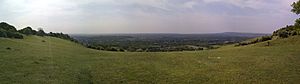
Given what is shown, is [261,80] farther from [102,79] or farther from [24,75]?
[24,75]

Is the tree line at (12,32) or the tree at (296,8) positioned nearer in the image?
the tree at (296,8)

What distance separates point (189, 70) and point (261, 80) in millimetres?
5538

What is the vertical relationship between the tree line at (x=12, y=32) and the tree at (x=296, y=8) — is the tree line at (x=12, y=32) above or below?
below

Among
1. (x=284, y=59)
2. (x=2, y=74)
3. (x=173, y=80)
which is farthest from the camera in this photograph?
(x=284, y=59)

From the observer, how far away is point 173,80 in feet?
65.1

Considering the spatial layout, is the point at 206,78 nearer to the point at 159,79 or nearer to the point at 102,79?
the point at 159,79

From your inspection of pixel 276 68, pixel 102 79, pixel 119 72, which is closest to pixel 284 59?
pixel 276 68

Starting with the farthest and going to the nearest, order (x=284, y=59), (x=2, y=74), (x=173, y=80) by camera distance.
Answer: (x=284, y=59)
(x=173, y=80)
(x=2, y=74)

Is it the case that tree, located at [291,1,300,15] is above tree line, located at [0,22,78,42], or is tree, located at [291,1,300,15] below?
above

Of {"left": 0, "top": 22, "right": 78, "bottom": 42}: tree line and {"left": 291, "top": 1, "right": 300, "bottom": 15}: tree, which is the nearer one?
{"left": 291, "top": 1, "right": 300, "bottom": 15}: tree

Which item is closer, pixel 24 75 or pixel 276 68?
pixel 24 75

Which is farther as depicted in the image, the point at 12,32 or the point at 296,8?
the point at 12,32

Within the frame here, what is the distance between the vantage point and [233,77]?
20422 mm

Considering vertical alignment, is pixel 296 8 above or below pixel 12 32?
above
